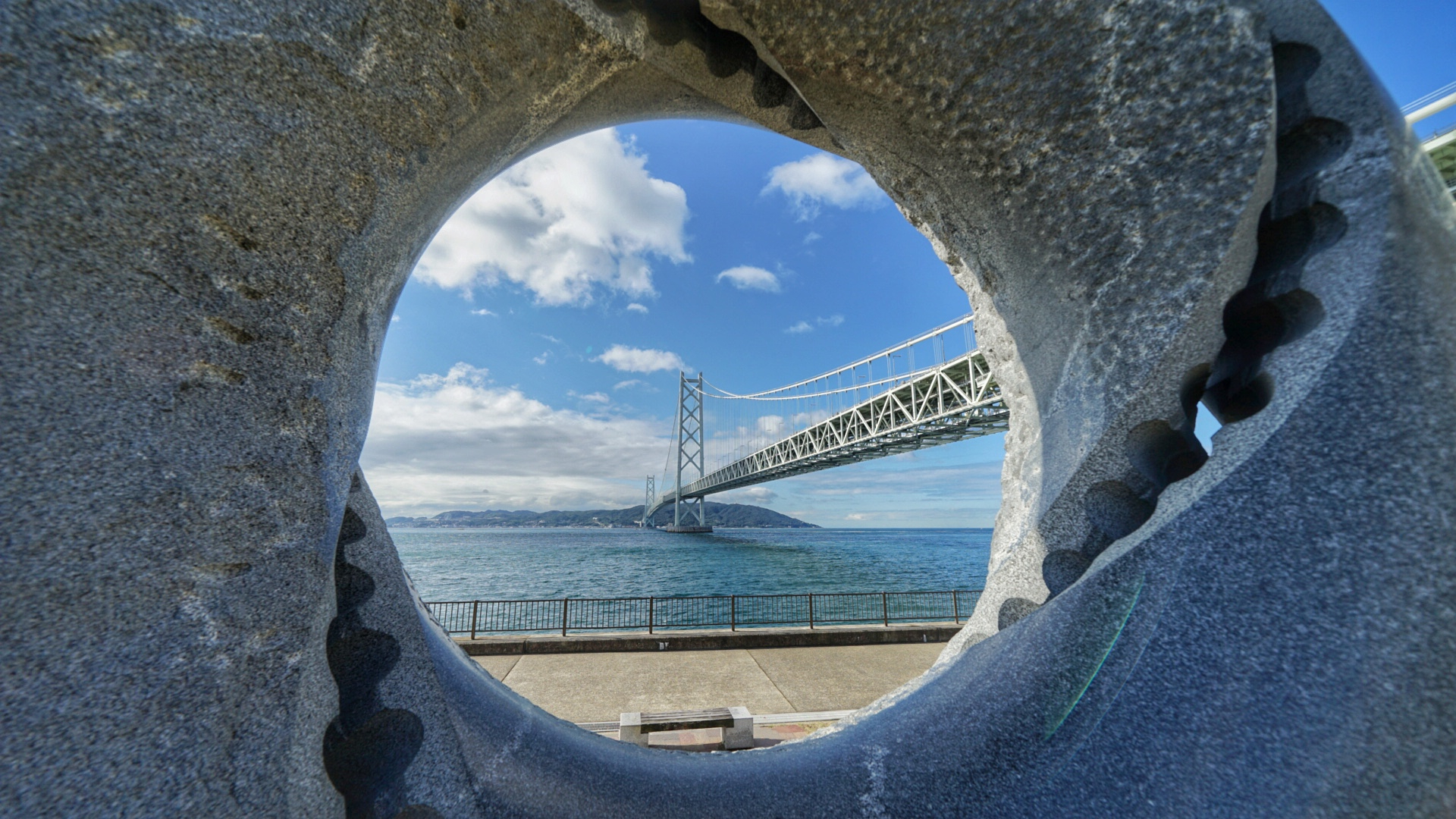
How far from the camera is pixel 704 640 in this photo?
762 centimetres

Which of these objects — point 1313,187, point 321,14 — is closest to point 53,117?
point 321,14

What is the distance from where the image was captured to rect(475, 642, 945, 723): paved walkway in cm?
541

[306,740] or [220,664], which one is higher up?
[220,664]

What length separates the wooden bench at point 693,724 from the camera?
4.08 metres

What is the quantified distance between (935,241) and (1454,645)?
1.58 m

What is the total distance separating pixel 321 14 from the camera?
3.92ft

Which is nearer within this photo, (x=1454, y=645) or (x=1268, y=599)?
(x=1454, y=645)

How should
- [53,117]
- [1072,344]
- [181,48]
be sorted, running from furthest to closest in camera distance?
[1072,344] → [181,48] → [53,117]

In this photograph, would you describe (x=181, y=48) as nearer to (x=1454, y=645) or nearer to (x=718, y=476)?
(x=1454, y=645)

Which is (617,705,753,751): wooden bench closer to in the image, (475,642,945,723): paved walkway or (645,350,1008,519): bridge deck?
(475,642,945,723): paved walkway

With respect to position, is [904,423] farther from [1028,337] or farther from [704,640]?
[1028,337]

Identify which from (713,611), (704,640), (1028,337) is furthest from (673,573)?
(1028,337)

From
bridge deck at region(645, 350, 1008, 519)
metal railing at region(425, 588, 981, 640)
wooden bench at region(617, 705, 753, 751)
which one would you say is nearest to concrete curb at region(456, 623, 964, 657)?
wooden bench at region(617, 705, 753, 751)

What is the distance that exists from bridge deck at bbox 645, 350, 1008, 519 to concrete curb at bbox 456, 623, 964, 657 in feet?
48.7
